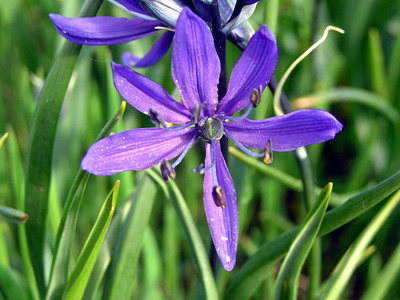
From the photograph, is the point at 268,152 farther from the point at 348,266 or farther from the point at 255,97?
the point at 348,266

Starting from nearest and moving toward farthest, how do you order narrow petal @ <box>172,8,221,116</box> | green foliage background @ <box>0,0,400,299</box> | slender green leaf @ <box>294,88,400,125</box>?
narrow petal @ <box>172,8,221,116</box> → green foliage background @ <box>0,0,400,299</box> → slender green leaf @ <box>294,88,400,125</box>

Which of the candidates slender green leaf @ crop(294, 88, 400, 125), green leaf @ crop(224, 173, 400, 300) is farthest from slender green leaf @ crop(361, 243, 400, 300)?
slender green leaf @ crop(294, 88, 400, 125)

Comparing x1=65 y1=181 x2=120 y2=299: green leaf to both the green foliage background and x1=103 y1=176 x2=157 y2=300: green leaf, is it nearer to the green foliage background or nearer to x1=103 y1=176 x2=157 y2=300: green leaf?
the green foliage background

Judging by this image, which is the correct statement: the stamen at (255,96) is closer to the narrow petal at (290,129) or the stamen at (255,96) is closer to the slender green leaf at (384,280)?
the narrow petal at (290,129)

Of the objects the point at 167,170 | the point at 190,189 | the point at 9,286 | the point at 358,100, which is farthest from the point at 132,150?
the point at 358,100

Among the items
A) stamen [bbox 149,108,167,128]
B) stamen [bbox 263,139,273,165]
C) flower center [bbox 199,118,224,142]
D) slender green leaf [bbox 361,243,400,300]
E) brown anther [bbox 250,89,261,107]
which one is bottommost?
slender green leaf [bbox 361,243,400,300]

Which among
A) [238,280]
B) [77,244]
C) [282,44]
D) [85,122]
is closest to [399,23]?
[282,44]
